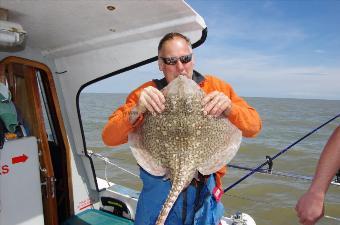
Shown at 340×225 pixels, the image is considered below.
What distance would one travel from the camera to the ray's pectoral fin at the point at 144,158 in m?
2.32

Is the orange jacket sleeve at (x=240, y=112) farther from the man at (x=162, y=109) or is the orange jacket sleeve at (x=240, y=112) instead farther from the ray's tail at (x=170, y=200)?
the ray's tail at (x=170, y=200)

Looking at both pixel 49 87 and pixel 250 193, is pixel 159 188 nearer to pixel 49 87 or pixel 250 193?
pixel 49 87

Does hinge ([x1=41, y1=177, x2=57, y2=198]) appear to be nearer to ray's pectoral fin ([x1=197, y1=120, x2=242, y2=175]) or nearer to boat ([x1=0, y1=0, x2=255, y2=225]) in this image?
boat ([x1=0, y1=0, x2=255, y2=225])

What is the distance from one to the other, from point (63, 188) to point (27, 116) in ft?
3.96

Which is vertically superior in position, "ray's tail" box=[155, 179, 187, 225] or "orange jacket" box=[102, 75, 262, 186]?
"orange jacket" box=[102, 75, 262, 186]

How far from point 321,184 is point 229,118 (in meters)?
0.74

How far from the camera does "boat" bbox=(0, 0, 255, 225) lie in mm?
3002

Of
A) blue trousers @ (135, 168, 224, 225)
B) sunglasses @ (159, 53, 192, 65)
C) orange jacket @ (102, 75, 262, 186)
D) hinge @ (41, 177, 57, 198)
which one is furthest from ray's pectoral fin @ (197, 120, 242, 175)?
hinge @ (41, 177, 57, 198)

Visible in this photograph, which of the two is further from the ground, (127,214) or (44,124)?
(44,124)

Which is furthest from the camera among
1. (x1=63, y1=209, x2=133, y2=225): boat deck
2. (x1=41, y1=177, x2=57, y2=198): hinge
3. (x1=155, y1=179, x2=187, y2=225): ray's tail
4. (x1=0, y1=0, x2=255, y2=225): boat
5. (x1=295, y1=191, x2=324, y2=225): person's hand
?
(x1=63, y1=209, x2=133, y2=225): boat deck

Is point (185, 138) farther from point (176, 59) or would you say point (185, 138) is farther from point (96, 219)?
point (96, 219)

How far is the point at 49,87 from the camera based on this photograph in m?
4.85

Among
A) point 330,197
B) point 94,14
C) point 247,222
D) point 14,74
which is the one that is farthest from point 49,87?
point 330,197

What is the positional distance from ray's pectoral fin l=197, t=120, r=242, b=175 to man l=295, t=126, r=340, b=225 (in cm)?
60
